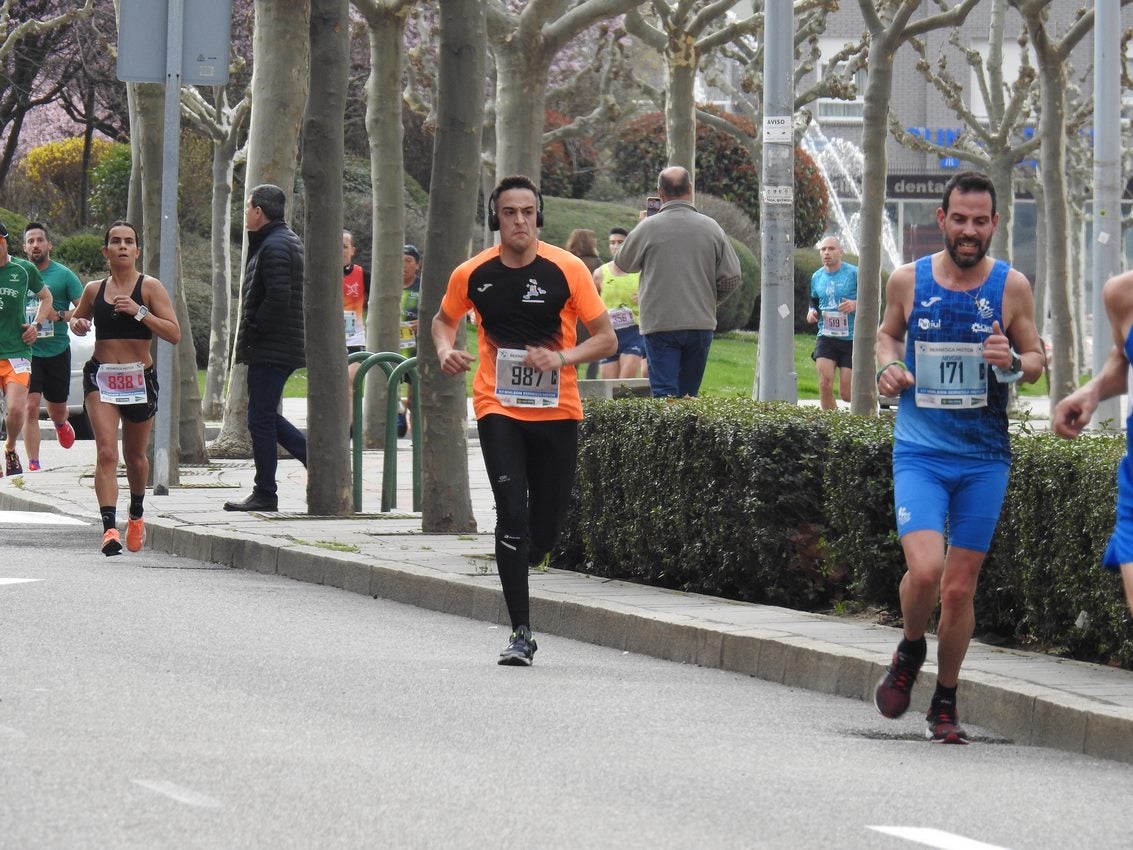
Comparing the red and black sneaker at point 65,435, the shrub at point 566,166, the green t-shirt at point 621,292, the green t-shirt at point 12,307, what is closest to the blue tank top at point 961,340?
the green t-shirt at point 12,307

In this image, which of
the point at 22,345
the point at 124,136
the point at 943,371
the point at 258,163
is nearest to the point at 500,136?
the point at 258,163

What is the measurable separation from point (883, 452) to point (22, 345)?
10085 millimetres

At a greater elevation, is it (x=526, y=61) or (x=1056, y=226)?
(x=526, y=61)

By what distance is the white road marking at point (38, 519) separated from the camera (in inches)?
578

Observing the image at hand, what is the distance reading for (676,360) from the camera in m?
14.8

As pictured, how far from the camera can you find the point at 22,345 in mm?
17641

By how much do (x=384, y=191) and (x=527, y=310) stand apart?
12396 mm

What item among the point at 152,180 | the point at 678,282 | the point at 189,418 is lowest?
the point at 189,418

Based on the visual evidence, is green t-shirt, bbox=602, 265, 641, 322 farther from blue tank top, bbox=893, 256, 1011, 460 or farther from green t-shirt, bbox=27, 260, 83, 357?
blue tank top, bbox=893, 256, 1011, 460

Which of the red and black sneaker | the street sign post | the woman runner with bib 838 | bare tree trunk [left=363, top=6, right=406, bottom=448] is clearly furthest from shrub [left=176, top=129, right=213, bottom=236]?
the woman runner with bib 838

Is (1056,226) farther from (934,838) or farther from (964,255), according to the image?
(934,838)

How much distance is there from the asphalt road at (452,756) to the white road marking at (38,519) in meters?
4.77

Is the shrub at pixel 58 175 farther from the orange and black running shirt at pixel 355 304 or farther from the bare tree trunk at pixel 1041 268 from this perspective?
the orange and black running shirt at pixel 355 304

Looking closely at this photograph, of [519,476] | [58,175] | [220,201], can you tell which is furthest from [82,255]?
[519,476]
